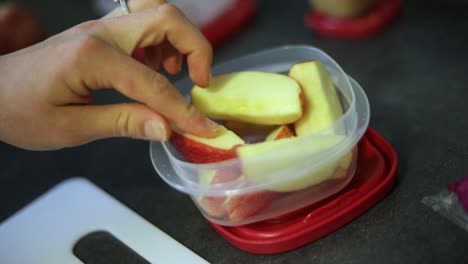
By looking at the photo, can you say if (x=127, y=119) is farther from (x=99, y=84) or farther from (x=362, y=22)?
(x=362, y=22)

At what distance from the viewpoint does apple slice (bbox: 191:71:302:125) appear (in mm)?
613

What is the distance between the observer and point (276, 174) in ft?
1.88

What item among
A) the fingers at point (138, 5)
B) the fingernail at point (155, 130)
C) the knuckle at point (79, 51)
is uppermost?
the knuckle at point (79, 51)

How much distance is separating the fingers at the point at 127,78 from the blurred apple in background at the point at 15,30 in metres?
0.55

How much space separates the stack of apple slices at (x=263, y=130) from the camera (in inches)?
22.5

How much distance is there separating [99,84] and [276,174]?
201mm

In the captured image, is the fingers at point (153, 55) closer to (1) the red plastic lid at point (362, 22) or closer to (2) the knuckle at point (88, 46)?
(2) the knuckle at point (88, 46)

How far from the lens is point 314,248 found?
0.62m

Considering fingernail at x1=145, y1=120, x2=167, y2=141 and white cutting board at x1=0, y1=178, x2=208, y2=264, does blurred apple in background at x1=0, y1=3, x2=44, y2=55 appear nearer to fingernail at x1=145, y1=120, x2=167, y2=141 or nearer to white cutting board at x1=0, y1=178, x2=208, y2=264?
white cutting board at x1=0, y1=178, x2=208, y2=264

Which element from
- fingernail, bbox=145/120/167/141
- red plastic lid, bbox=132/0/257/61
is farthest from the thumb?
red plastic lid, bbox=132/0/257/61

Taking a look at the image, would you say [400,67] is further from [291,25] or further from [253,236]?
[253,236]

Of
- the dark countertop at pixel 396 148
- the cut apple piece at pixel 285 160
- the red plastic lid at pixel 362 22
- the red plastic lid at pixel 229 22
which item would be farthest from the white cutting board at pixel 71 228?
the red plastic lid at pixel 362 22

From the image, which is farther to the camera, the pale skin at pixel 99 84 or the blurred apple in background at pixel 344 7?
the blurred apple in background at pixel 344 7

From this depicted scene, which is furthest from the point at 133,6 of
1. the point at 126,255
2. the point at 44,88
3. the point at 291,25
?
the point at 291,25
